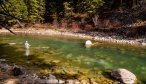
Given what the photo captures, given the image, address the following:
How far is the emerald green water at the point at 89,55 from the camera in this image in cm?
2038

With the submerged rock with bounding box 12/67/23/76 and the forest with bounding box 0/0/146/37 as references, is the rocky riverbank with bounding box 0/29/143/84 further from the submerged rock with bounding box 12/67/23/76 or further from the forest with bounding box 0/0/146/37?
the forest with bounding box 0/0/146/37

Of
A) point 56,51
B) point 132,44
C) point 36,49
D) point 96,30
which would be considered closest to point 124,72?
point 56,51

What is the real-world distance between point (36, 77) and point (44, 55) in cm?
733

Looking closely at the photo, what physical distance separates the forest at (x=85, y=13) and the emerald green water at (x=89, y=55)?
1066 centimetres

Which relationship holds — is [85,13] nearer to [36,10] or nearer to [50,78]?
[36,10]

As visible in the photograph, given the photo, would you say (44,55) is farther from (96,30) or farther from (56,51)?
(96,30)

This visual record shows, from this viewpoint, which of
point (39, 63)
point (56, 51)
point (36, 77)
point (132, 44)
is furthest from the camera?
point (132, 44)

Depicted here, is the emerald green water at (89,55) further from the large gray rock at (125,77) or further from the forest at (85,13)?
the forest at (85,13)

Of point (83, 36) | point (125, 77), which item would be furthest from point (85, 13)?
point (125, 77)

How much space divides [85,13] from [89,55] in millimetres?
23199

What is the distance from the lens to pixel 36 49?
1043 inches

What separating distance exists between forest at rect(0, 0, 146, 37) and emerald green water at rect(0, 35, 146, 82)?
1066cm

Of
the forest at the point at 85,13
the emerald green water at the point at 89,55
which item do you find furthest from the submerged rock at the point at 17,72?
the forest at the point at 85,13

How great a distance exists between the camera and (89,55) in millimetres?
24328
